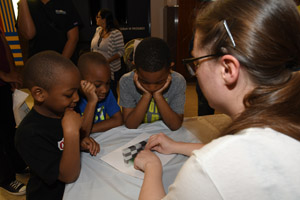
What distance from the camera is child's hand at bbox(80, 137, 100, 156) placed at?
979 millimetres

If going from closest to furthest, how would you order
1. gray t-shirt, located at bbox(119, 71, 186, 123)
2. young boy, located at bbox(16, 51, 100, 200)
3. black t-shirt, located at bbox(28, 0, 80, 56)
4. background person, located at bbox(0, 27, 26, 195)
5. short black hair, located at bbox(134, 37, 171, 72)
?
young boy, located at bbox(16, 51, 100, 200)
short black hair, located at bbox(134, 37, 171, 72)
gray t-shirt, located at bbox(119, 71, 186, 123)
background person, located at bbox(0, 27, 26, 195)
black t-shirt, located at bbox(28, 0, 80, 56)

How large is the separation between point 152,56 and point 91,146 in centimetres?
60

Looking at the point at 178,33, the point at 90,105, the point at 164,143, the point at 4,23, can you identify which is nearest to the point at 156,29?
the point at 178,33

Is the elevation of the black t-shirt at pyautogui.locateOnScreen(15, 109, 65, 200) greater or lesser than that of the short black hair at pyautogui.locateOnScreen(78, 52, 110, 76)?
lesser

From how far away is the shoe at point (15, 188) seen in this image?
1669 mm

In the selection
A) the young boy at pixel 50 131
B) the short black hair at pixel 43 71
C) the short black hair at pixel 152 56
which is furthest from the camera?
the short black hair at pixel 152 56

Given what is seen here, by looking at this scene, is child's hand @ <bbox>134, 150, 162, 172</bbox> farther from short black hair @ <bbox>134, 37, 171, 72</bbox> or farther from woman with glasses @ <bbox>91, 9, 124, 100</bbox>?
woman with glasses @ <bbox>91, 9, 124, 100</bbox>

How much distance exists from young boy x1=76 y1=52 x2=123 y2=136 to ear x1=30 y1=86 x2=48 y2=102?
302mm

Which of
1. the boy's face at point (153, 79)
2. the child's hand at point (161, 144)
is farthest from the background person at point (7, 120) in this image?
the child's hand at point (161, 144)

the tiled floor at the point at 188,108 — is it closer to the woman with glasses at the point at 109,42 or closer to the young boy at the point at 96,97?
the young boy at the point at 96,97

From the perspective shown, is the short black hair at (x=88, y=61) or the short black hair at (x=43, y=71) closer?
the short black hair at (x=43, y=71)

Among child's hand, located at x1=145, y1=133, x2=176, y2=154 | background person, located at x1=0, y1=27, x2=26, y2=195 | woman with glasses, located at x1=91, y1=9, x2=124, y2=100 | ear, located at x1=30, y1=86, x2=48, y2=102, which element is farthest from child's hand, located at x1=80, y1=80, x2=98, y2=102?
woman with glasses, located at x1=91, y1=9, x2=124, y2=100

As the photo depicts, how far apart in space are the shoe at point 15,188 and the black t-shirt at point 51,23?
1102mm

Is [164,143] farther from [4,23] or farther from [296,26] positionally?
[4,23]
